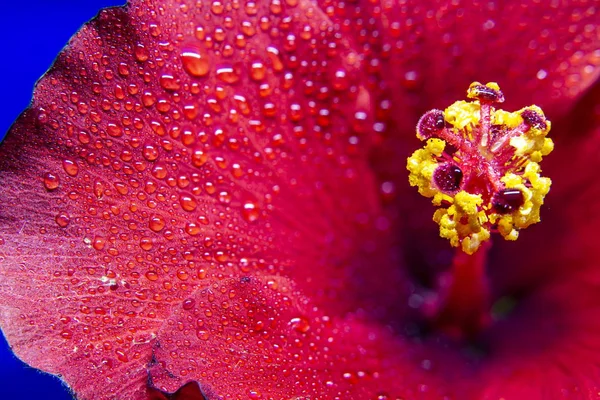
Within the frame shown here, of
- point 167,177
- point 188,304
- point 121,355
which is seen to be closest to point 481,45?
point 167,177

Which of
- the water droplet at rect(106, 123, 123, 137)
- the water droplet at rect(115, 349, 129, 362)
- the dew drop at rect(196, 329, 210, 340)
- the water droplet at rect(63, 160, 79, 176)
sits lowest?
the water droplet at rect(115, 349, 129, 362)

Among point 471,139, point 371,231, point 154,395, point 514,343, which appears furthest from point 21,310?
point 514,343

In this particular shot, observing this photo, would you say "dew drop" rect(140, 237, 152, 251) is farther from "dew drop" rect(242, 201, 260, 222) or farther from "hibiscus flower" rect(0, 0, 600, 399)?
"dew drop" rect(242, 201, 260, 222)

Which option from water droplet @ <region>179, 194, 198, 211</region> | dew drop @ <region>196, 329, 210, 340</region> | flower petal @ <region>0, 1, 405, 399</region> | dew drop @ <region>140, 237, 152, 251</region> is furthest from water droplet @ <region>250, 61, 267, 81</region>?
dew drop @ <region>196, 329, 210, 340</region>

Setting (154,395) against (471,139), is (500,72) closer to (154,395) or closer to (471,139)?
(471,139)

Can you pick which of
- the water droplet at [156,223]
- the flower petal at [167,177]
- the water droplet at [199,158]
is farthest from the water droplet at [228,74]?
the water droplet at [156,223]

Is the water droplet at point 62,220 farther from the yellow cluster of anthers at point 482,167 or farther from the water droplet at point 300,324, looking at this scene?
the yellow cluster of anthers at point 482,167
